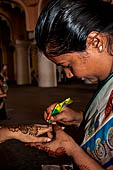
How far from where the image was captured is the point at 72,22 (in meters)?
0.86

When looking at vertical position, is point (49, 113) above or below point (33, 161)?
above

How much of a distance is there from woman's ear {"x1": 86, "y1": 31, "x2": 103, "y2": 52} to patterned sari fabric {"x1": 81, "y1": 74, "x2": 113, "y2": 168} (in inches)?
→ 6.1

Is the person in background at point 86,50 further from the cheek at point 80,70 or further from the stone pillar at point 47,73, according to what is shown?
the stone pillar at point 47,73

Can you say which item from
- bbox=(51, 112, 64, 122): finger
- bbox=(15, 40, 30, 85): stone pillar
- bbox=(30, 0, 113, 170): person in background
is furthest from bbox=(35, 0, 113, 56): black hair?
bbox=(15, 40, 30, 85): stone pillar

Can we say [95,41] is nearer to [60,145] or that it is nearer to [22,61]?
[60,145]

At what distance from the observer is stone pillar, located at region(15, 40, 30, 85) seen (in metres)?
15.8

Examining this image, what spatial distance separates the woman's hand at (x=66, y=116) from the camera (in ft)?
4.14

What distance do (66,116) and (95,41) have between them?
59 centimetres

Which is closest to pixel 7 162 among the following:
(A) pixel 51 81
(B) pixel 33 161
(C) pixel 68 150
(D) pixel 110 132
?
(B) pixel 33 161

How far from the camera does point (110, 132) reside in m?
0.81

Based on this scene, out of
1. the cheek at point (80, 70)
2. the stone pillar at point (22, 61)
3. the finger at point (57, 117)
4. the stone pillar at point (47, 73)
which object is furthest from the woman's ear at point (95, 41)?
the stone pillar at point (22, 61)

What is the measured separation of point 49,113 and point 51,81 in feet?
38.7

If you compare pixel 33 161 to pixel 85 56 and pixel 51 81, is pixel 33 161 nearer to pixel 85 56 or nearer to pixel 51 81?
pixel 85 56

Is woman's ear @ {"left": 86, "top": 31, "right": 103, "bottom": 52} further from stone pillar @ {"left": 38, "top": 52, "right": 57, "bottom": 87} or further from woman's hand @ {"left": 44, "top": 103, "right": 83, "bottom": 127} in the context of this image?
stone pillar @ {"left": 38, "top": 52, "right": 57, "bottom": 87}
